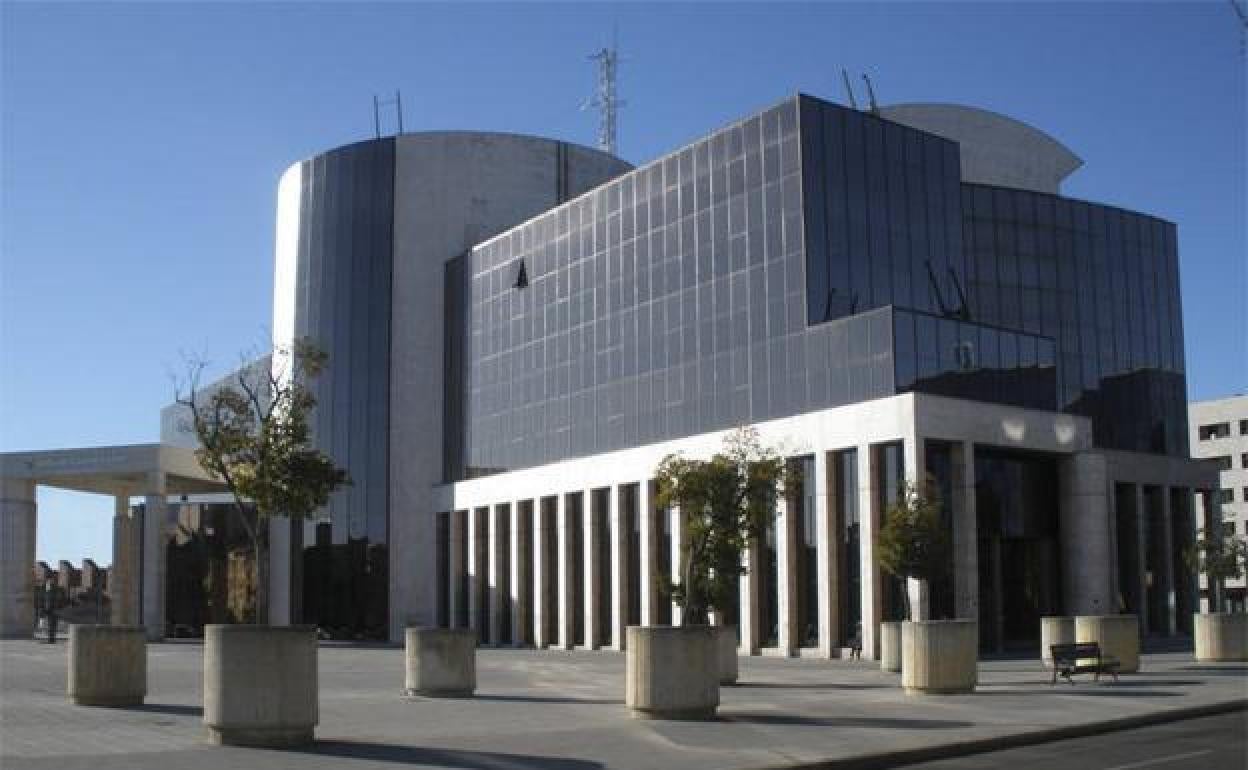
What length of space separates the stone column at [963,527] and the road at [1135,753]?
22956mm

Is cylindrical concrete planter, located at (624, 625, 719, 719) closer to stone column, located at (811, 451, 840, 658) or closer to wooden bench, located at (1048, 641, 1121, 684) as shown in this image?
wooden bench, located at (1048, 641, 1121, 684)

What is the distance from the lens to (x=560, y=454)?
62.8 m

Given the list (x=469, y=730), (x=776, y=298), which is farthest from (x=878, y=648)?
(x=469, y=730)

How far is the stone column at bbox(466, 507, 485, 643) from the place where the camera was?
67.9 m

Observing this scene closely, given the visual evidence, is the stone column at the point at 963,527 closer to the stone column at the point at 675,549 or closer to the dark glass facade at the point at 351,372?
the stone column at the point at 675,549

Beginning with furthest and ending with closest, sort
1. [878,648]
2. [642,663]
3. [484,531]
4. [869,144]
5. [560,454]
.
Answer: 1. [484,531]
2. [560,454]
3. [869,144]
4. [878,648]
5. [642,663]

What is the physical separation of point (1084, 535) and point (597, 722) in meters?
30.4

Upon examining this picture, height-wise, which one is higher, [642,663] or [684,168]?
[684,168]

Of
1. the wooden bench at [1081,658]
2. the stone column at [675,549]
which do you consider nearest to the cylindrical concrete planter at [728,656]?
the wooden bench at [1081,658]

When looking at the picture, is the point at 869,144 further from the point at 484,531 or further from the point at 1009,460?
the point at 484,531

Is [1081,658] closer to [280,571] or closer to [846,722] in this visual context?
[846,722]

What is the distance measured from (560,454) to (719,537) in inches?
1360

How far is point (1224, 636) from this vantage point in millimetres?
35875

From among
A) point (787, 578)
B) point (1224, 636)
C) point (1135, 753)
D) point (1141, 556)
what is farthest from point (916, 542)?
point (1141, 556)
